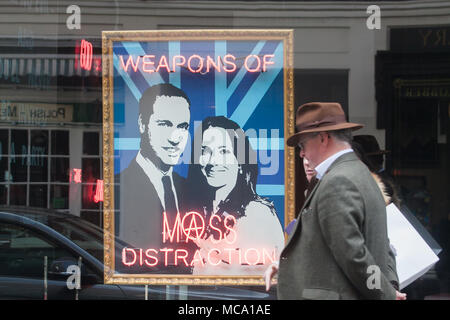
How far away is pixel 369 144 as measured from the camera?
4230 mm

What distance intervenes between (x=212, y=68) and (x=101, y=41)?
0.84m

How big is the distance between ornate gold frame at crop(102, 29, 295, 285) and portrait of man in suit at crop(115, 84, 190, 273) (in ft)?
0.28

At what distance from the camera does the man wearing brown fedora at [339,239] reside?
254cm

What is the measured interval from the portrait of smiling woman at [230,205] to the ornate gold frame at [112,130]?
96 mm

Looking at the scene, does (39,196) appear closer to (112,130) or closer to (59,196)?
(59,196)

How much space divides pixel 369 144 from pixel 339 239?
6.01 ft

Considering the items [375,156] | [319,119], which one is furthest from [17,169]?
[375,156]

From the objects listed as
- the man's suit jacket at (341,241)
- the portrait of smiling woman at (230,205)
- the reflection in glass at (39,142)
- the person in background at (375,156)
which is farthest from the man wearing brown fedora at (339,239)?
the reflection in glass at (39,142)

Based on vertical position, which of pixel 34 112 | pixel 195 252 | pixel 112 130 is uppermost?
pixel 34 112

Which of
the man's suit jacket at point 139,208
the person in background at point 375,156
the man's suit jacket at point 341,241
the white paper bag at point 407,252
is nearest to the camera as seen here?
the man's suit jacket at point 341,241

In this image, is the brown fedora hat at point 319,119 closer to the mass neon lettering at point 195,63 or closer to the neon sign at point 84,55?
the mass neon lettering at point 195,63

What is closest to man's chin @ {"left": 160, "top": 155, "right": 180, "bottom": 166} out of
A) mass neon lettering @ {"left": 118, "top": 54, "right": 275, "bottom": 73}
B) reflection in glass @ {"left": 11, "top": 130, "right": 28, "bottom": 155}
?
mass neon lettering @ {"left": 118, "top": 54, "right": 275, "bottom": 73}

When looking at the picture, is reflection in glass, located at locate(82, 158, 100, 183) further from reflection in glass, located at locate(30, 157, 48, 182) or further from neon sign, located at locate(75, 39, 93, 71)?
neon sign, located at locate(75, 39, 93, 71)

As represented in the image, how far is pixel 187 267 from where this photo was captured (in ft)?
14.1
